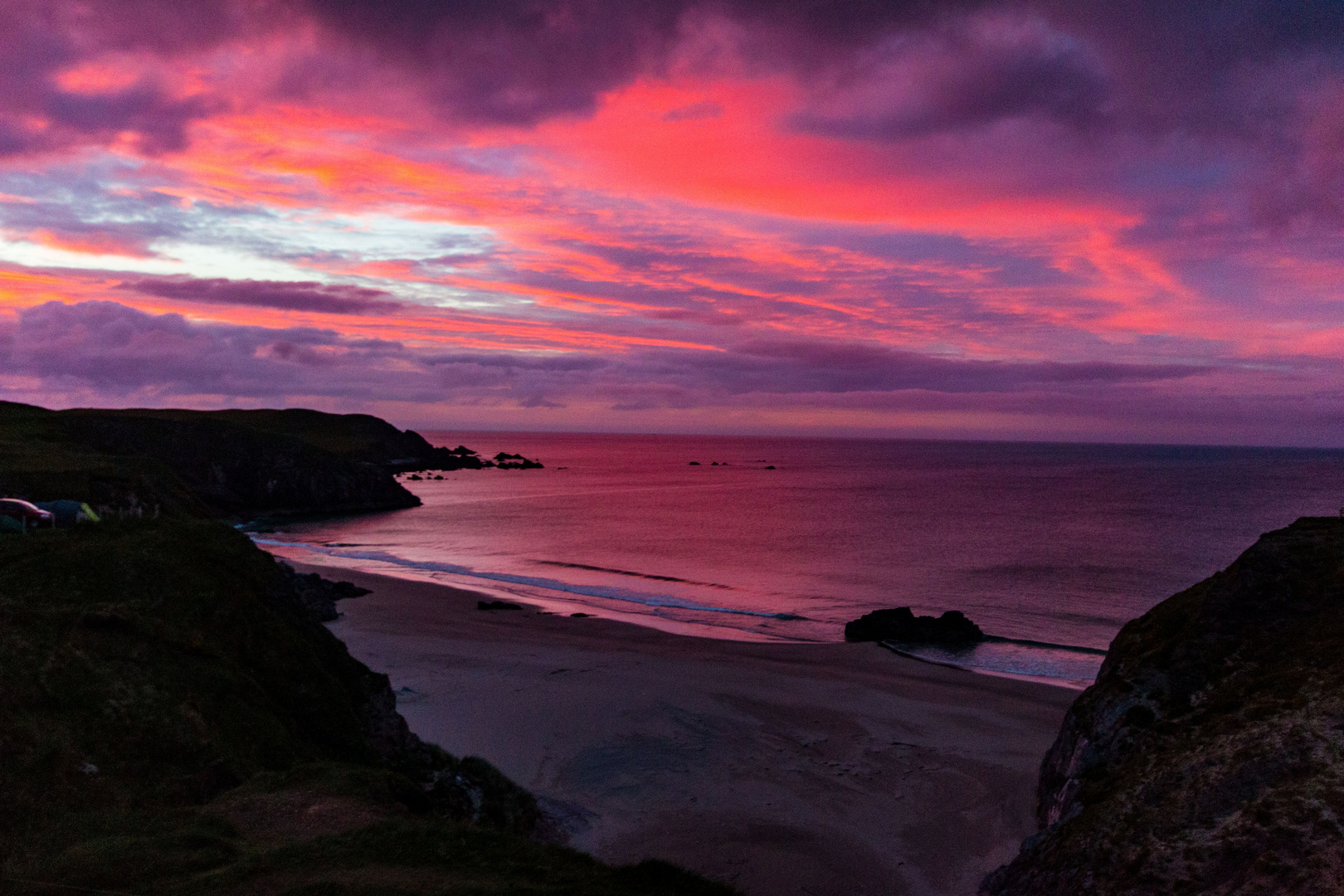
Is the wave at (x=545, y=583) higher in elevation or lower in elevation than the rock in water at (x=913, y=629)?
lower

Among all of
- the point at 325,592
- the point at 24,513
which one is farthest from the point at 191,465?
the point at 24,513

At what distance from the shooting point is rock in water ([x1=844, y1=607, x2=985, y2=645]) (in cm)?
4219

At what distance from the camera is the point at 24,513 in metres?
26.2

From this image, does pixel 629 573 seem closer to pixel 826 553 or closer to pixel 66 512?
pixel 826 553

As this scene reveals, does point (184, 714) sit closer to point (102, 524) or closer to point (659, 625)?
point (102, 524)

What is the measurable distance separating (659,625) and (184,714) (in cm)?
3209

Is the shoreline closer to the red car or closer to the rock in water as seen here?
the rock in water

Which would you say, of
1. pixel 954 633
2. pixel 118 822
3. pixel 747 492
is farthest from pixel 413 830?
pixel 747 492

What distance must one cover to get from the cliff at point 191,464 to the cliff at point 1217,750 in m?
57.0

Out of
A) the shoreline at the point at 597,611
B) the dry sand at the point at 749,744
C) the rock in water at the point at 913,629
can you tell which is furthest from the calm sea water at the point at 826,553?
the dry sand at the point at 749,744

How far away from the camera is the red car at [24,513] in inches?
1018

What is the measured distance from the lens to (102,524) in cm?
2134

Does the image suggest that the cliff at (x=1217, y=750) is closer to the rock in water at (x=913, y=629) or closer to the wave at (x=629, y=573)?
the rock in water at (x=913, y=629)

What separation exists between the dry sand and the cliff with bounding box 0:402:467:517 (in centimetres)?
3019
